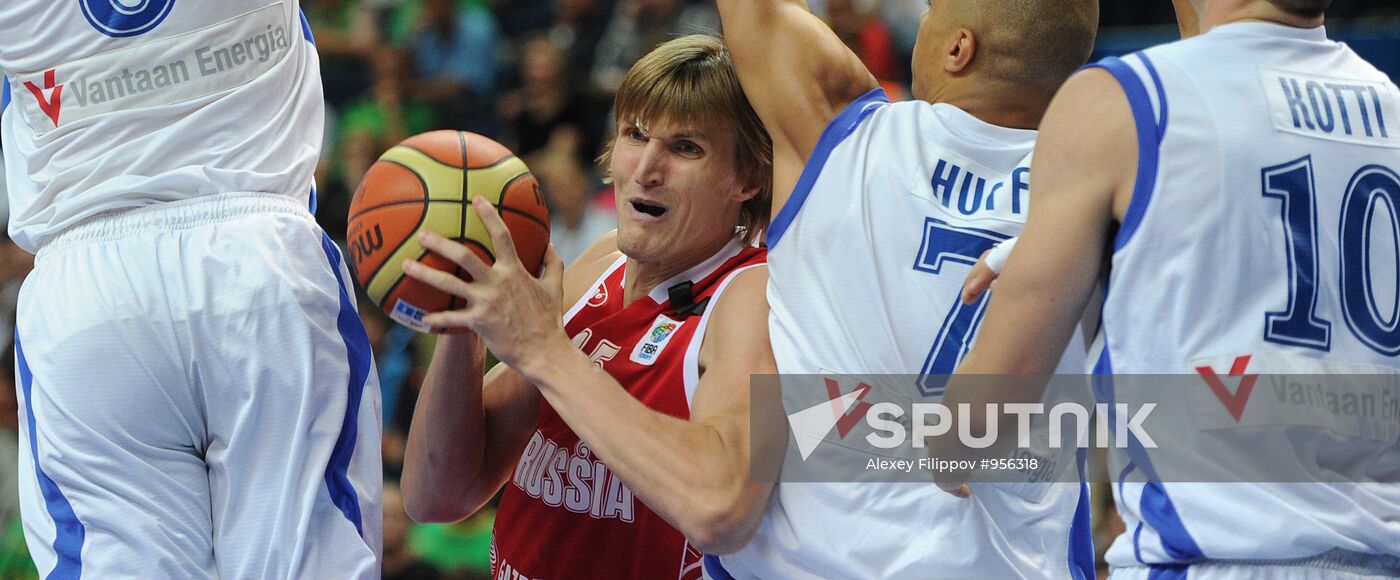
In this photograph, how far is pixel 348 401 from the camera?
10.8 ft

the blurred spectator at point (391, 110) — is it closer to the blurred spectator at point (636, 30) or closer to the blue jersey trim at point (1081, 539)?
the blurred spectator at point (636, 30)

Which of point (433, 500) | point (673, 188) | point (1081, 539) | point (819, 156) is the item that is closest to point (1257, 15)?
point (819, 156)

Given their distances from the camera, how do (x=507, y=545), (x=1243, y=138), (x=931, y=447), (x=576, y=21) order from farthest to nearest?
(x=576, y=21) < (x=507, y=545) < (x=931, y=447) < (x=1243, y=138)

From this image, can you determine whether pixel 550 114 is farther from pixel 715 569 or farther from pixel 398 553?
pixel 715 569

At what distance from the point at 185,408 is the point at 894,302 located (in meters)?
1.59

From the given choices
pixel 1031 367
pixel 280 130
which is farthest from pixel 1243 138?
pixel 280 130

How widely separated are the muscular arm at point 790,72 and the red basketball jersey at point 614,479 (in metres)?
0.46

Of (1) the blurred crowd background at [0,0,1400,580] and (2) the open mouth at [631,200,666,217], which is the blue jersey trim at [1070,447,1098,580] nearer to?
(2) the open mouth at [631,200,666,217]

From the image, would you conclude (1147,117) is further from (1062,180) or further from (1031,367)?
(1031,367)

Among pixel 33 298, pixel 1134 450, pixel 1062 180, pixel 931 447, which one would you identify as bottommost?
pixel 33 298

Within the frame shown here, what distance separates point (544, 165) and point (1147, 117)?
252 inches

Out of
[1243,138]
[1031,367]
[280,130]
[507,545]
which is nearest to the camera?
[1243,138]

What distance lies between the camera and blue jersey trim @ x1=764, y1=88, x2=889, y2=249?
123 inches

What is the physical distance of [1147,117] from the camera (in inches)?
92.5
